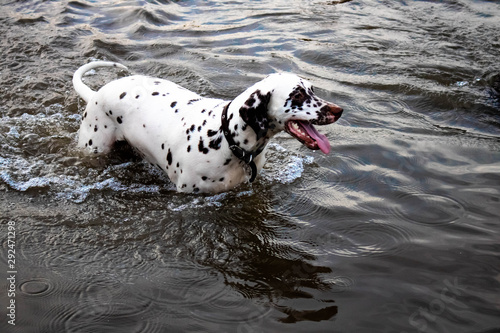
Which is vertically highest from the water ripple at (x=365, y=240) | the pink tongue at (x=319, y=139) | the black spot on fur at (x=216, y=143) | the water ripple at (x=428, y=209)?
the pink tongue at (x=319, y=139)

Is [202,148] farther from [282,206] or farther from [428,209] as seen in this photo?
[428,209]

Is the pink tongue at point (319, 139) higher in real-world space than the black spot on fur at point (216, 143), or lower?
higher

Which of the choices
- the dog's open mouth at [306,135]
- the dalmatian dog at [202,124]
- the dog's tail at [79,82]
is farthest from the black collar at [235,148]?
the dog's tail at [79,82]

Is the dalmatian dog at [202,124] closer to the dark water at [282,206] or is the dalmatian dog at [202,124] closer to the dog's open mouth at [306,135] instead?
the dog's open mouth at [306,135]

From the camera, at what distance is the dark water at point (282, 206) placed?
12.4 ft

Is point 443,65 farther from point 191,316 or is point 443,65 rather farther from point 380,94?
point 191,316

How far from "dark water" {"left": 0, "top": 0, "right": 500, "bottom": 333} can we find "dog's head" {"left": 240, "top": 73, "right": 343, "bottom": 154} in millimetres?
949

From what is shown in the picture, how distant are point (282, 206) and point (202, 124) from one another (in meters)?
1.14

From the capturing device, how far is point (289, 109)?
14.4 feet

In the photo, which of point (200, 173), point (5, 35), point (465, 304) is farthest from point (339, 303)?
point (5, 35)

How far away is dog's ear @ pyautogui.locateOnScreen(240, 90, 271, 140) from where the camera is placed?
4.41 metres

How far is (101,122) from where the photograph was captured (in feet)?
18.2

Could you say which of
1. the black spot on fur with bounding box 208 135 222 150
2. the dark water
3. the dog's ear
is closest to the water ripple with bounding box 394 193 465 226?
the dark water

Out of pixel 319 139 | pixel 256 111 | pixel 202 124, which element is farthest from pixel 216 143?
pixel 319 139
